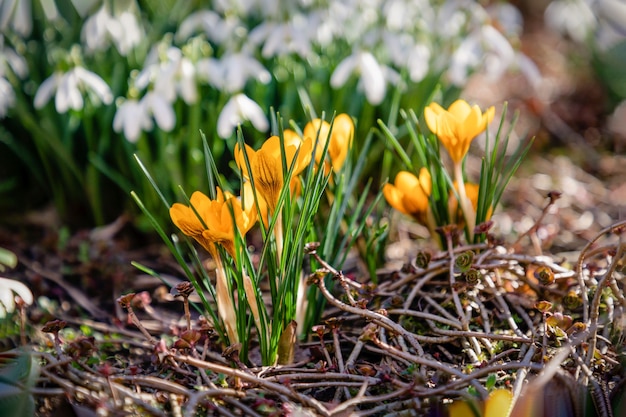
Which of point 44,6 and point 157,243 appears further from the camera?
point 44,6

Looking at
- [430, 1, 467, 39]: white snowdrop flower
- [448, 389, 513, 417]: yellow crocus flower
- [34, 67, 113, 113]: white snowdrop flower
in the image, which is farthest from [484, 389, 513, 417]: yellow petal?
[430, 1, 467, 39]: white snowdrop flower

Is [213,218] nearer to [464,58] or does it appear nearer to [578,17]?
[464,58]

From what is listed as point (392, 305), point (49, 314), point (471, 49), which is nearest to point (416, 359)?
point (392, 305)

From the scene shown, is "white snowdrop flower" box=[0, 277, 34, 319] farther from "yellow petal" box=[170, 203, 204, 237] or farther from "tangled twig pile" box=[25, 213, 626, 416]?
"yellow petal" box=[170, 203, 204, 237]

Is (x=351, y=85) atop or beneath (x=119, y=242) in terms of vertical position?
atop

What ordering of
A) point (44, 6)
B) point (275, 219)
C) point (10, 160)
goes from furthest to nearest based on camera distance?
point (44, 6), point (10, 160), point (275, 219)

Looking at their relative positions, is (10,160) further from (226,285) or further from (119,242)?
(226,285)

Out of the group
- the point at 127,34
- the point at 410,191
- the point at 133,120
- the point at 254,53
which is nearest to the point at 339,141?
the point at 410,191
